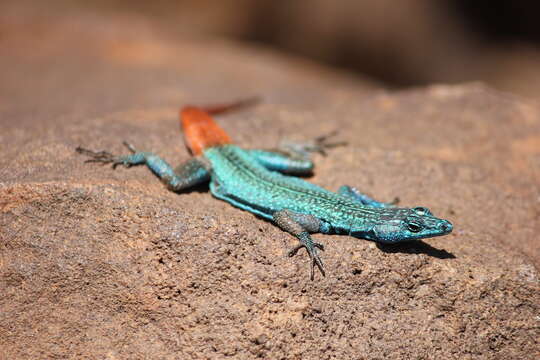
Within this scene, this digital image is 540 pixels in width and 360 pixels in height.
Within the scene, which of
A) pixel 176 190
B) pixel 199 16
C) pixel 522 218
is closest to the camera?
pixel 176 190

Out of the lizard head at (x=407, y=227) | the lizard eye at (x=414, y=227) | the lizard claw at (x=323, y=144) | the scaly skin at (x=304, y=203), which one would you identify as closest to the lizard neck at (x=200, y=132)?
the scaly skin at (x=304, y=203)

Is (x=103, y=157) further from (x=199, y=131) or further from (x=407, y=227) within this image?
(x=407, y=227)

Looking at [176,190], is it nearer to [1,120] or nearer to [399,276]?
[399,276]

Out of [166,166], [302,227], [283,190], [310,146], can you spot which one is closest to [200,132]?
[166,166]

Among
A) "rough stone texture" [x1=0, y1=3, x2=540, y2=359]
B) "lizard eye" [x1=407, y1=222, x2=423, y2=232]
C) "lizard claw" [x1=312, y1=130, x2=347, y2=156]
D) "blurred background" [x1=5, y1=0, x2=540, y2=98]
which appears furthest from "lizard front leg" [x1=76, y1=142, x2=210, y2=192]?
"blurred background" [x1=5, y1=0, x2=540, y2=98]

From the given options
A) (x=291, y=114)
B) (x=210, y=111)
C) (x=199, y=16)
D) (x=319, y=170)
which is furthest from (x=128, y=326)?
(x=199, y=16)
